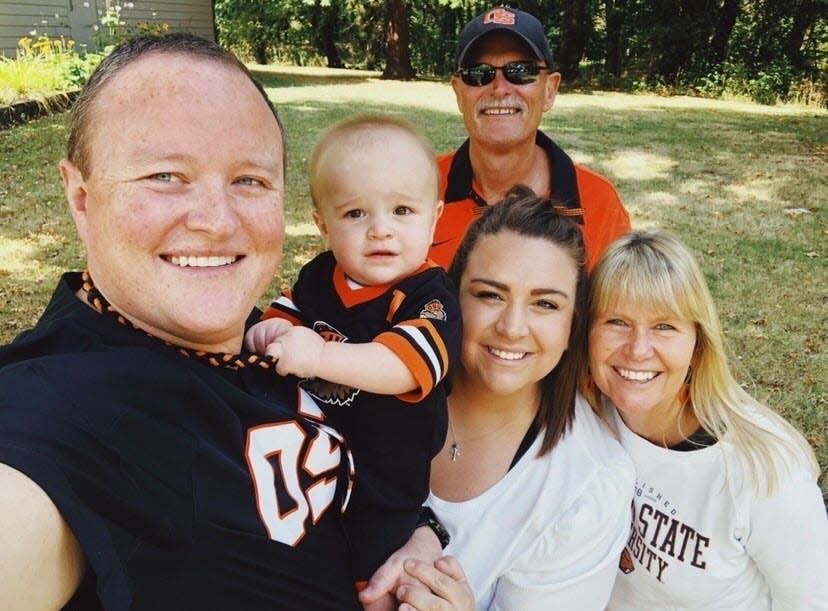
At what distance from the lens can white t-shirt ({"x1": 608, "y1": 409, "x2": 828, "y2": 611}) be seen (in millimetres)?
2234

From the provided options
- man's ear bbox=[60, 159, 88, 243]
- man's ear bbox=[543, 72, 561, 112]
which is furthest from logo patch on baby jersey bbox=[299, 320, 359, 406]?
man's ear bbox=[543, 72, 561, 112]

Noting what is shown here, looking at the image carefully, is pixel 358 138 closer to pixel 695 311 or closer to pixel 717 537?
pixel 695 311

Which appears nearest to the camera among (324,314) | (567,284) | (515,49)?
(324,314)

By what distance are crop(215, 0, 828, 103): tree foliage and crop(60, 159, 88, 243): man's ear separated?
74.5 ft

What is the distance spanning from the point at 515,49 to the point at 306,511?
3.51 meters

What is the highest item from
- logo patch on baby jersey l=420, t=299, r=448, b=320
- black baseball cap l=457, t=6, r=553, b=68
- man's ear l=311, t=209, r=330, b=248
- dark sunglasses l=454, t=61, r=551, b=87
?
black baseball cap l=457, t=6, r=553, b=68

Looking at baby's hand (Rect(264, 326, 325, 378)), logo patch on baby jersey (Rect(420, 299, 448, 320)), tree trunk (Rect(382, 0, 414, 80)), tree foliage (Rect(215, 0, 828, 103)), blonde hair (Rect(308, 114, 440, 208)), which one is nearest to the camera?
baby's hand (Rect(264, 326, 325, 378))

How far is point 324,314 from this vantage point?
2.24 m

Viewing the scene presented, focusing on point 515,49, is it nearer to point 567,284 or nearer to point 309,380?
point 567,284

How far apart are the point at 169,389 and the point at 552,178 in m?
3.16

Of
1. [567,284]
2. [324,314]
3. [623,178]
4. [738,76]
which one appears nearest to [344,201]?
[324,314]

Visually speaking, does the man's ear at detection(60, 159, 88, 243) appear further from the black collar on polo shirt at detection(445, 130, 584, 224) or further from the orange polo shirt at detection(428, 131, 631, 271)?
the black collar on polo shirt at detection(445, 130, 584, 224)

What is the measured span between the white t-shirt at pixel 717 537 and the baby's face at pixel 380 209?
106cm

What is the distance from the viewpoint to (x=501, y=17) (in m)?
4.49
